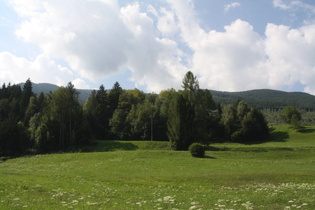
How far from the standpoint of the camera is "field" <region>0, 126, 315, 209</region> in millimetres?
10320

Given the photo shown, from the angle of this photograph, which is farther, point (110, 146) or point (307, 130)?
point (307, 130)

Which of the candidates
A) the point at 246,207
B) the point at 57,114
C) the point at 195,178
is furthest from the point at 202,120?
the point at 246,207

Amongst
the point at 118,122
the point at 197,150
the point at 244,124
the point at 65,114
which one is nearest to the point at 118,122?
the point at 118,122

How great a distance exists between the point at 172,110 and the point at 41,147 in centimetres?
3528

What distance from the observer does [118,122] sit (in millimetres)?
83688

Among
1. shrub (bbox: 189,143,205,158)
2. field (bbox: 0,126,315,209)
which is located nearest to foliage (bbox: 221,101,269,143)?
field (bbox: 0,126,315,209)

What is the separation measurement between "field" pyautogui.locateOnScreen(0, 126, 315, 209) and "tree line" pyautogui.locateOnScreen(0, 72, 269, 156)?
9.68 metres

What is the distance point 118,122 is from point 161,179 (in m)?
62.9

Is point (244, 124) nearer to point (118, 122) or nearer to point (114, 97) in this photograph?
point (118, 122)

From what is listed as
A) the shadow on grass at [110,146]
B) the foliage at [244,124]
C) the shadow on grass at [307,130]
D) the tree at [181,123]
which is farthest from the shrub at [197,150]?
the shadow on grass at [307,130]

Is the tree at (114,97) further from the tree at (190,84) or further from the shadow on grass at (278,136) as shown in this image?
the shadow on grass at (278,136)

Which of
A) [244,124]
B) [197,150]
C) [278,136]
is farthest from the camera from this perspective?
[278,136]

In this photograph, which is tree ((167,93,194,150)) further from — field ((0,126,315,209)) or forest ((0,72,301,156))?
field ((0,126,315,209))

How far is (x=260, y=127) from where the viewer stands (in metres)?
83.9
